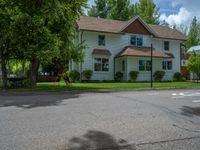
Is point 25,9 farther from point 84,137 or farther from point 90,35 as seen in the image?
point 84,137

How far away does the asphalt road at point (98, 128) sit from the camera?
718cm

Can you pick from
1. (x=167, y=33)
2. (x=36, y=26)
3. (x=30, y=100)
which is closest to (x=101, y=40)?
(x=167, y=33)

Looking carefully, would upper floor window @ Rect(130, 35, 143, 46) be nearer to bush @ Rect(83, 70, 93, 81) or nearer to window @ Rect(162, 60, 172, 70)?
window @ Rect(162, 60, 172, 70)

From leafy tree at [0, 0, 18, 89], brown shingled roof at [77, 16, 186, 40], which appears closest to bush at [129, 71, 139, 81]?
brown shingled roof at [77, 16, 186, 40]

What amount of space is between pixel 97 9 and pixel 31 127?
2400 inches

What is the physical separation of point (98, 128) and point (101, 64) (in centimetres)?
3010

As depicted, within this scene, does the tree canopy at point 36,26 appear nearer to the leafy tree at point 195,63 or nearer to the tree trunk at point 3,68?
the tree trunk at point 3,68

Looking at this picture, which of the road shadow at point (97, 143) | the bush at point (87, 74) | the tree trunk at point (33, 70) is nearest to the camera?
the road shadow at point (97, 143)

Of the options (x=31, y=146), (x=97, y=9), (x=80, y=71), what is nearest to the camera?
(x=31, y=146)

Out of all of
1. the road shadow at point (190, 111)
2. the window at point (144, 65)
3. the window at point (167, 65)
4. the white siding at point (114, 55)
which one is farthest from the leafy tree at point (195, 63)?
the road shadow at point (190, 111)

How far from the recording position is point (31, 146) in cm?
693

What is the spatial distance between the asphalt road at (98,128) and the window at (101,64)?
25528 mm

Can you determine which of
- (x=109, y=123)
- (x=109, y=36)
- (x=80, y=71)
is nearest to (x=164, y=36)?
(x=109, y=36)

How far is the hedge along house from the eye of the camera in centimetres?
3797
